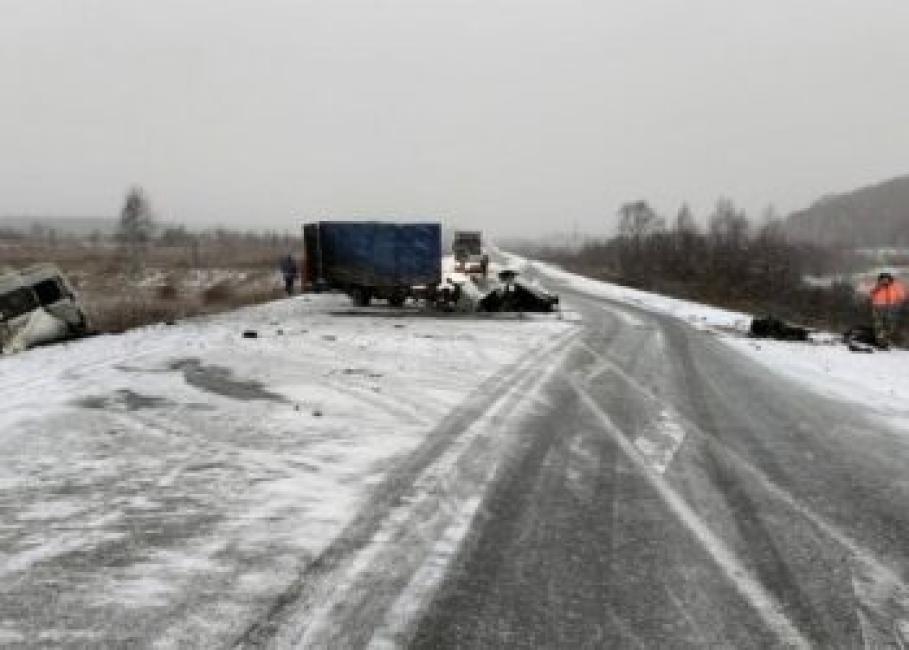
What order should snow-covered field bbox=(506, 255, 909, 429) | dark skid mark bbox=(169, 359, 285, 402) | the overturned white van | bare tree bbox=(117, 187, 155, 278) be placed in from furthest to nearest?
bare tree bbox=(117, 187, 155, 278) → the overturned white van → snow-covered field bbox=(506, 255, 909, 429) → dark skid mark bbox=(169, 359, 285, 402)

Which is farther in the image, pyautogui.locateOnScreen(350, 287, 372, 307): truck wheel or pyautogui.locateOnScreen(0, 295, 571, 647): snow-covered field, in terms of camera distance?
pyautogui.locateOnScreen(350, 287, 372, 307): truck wheel

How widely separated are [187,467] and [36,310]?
49.8 feet

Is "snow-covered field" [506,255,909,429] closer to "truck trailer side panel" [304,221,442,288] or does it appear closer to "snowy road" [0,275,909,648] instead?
"snowy road" [0,275,909,648]

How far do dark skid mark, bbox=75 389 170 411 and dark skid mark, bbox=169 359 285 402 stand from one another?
89 cm

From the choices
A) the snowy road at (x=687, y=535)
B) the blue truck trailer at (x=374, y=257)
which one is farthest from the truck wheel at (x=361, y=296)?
the snowy road at (x=687, y=535)

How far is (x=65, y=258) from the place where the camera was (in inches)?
3226

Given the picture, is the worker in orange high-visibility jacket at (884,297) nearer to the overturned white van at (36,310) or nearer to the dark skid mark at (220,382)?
the dark skid mark at (220,382)

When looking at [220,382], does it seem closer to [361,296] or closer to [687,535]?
[687,535]

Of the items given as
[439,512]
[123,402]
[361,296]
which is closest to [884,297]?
[361,296]

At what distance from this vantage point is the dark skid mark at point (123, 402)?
440 inches

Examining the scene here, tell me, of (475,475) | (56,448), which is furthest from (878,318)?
(56,448)

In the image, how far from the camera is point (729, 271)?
6462 centimetres

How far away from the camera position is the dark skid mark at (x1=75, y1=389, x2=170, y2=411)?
11.2 meters

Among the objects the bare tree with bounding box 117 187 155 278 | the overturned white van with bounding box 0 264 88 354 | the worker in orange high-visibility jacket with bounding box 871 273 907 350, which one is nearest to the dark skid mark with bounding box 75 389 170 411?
the overturned white van with bounding box 0 264 88 354
